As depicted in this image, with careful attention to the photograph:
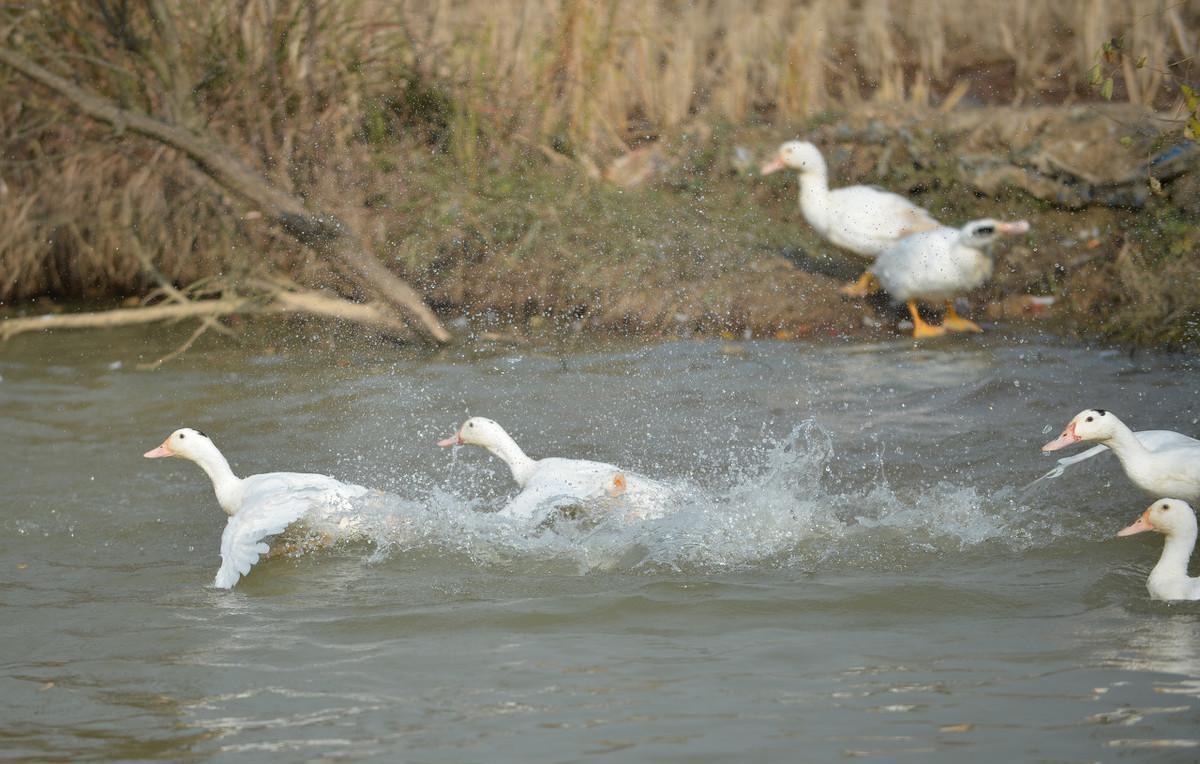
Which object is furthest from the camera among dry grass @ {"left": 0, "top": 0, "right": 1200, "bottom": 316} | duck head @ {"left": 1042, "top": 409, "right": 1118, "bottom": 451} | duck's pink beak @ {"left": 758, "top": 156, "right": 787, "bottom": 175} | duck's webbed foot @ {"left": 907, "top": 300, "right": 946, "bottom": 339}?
dry grass @ {"left": 0, "top": 0, "right": 1200, "bottom": 316}

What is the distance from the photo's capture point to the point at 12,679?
16.3ft

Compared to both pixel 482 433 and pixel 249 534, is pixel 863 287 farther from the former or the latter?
pixel 249 534

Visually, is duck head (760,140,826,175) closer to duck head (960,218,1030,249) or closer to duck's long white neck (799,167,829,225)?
duck's long white neck (799,167,829,225)

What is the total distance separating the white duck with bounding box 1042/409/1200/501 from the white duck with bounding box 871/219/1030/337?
139 inches

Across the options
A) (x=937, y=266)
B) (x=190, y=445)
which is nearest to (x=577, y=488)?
(x=190, y=445)

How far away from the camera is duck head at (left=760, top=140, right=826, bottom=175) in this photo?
10.9m

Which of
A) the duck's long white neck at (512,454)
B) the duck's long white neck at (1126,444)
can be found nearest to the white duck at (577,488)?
the duck's long white neck at (512,454)

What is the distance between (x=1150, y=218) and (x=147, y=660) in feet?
26.0

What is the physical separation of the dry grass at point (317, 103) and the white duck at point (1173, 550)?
22.9 ft

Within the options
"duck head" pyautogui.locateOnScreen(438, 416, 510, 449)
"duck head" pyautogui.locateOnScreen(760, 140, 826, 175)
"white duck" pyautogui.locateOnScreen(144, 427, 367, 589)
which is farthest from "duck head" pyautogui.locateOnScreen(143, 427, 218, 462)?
"duck head" pyautogui.locateOnScreen(760, 140, 826, 175)

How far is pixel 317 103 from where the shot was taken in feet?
38.0

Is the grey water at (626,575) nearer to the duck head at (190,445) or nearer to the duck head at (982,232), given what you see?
the duck head at (190,445)

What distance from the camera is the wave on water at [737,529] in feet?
19.6

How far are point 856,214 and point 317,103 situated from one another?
13.9ft
